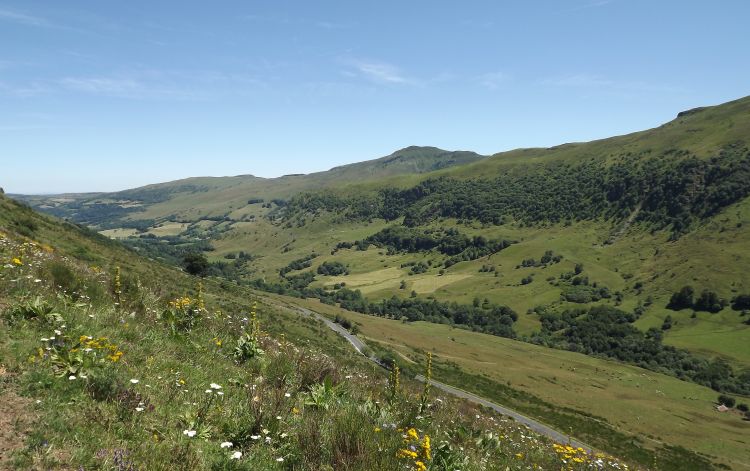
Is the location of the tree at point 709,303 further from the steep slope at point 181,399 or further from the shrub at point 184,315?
the shrub at point 184,315

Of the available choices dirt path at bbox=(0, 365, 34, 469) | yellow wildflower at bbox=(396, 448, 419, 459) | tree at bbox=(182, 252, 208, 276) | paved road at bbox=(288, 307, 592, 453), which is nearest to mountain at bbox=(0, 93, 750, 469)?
dirt path at bbox=(0, 365, 34, 469)

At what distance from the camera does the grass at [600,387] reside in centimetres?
6659

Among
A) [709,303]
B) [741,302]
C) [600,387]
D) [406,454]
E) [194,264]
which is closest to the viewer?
[406,454]

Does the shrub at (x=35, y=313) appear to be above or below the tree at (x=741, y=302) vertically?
above

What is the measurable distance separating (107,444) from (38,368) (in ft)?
6.37

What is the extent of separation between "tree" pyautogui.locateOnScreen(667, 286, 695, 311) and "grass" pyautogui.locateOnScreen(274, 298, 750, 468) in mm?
51946

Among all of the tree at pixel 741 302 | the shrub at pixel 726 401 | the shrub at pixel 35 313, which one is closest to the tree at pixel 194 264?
the shrub at pixel 35 313

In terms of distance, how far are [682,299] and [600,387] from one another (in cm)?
8890

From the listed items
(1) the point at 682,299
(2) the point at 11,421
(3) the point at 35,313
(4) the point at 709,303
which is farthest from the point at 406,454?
(1) the point at 682,299

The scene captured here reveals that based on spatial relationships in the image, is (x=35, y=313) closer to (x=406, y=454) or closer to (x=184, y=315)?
(x=184, y=315)

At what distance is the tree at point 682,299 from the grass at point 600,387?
51.9 metres

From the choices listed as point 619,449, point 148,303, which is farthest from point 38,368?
point 619,449

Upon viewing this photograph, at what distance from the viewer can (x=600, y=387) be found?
91.8 m

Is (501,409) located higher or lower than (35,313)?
lower
